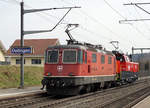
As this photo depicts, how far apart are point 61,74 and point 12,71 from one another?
11050mm

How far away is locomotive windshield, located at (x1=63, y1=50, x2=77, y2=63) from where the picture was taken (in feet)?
57.2

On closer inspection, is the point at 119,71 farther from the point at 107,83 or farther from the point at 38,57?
the point at 38,57

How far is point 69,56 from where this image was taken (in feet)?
57.6

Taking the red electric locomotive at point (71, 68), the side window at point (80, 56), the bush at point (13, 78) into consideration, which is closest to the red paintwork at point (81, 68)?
the red electric locomotive at point (71, 68)

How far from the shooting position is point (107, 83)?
945 inches

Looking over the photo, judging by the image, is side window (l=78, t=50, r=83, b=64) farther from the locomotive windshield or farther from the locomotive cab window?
the locomotive cab window

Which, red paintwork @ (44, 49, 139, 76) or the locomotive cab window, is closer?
red paintwork @ (44, 49, 139, 76)

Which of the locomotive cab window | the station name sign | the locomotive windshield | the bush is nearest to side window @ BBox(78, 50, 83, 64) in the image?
the locomotive windshield

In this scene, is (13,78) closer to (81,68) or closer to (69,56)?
(69,56)

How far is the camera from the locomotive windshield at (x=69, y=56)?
686 inches

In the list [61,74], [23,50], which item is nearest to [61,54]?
[61,74]

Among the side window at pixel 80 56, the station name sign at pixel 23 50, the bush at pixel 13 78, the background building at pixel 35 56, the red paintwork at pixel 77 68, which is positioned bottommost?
the bush at pixel 13 78

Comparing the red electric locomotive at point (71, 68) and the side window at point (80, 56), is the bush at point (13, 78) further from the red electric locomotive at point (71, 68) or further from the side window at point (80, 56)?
the side window at point (80, 56)

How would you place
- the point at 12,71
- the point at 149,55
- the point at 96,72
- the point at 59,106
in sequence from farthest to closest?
the point at 149,55 → the point at 12,71 → the point at 96,72 → the point at 59,106
